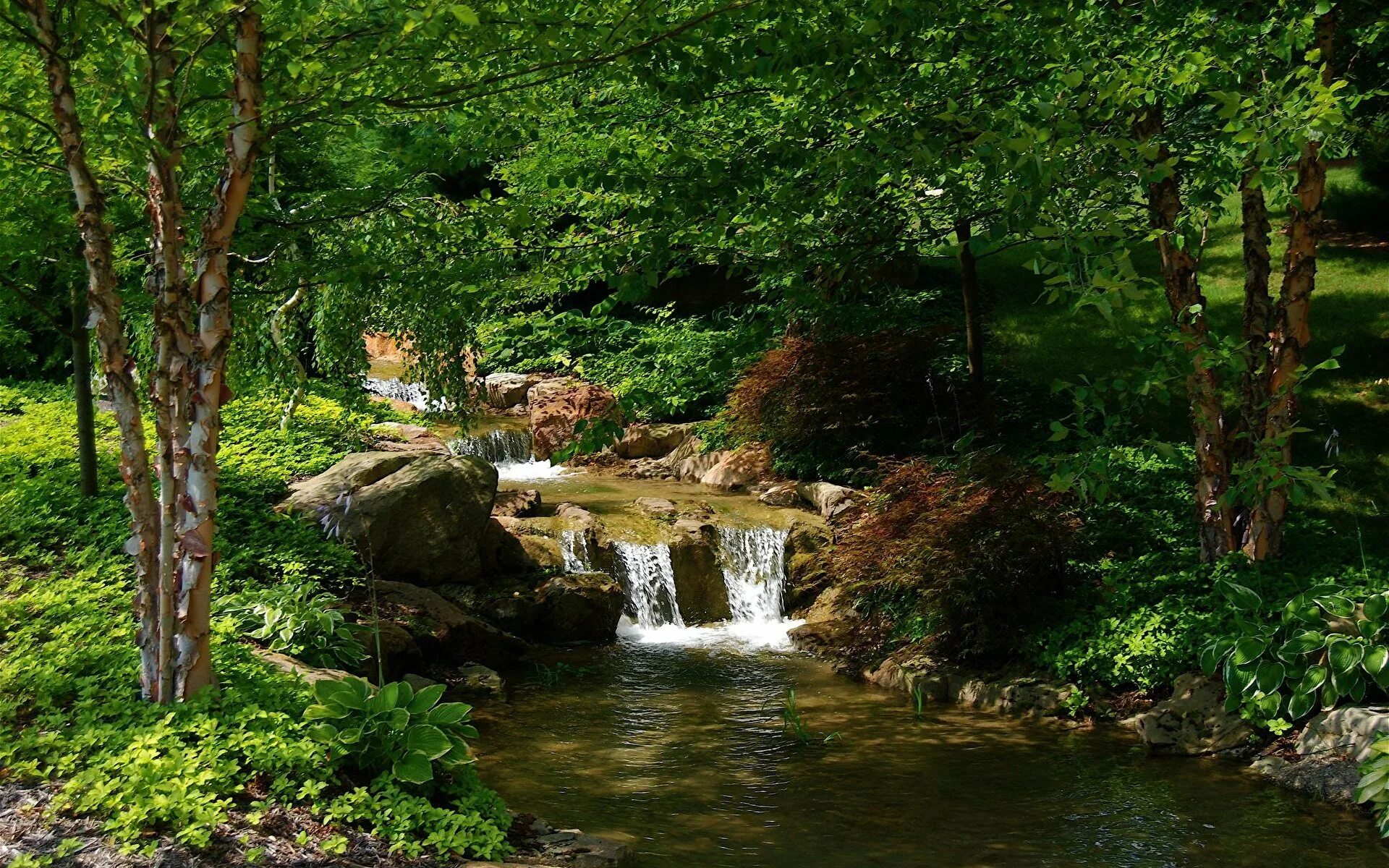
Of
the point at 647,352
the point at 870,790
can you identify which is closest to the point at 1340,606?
the point at 870,790

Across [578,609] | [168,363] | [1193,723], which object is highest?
[168,363]

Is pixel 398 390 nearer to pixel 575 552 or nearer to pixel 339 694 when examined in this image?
pixel 575 552

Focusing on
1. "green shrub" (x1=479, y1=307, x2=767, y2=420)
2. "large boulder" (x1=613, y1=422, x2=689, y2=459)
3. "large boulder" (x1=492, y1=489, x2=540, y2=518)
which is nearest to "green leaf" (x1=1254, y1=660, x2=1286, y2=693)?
"green shrub" (x1=479, y1=307, x2=767, y2=420)

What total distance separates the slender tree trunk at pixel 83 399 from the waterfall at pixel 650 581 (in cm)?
→ 514

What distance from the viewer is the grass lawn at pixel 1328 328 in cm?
1032

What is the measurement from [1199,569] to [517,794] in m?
5.28

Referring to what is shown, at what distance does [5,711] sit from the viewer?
14.9 ft

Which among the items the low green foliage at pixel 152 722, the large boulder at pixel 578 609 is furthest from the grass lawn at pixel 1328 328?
the low green foliage at pixel 152 722

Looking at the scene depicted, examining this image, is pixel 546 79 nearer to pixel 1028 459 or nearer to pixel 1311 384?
pixel 1028 459

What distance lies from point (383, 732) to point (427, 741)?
199mm

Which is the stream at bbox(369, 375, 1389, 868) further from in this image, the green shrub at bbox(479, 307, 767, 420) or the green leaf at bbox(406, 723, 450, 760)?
the green shrub at bbox(479, 307, 767, 420)

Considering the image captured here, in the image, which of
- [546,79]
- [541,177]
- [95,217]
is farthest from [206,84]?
[541,177]

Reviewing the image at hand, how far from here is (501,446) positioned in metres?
17.0

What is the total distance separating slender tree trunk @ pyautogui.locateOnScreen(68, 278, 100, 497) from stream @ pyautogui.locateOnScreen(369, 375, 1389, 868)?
391cm
